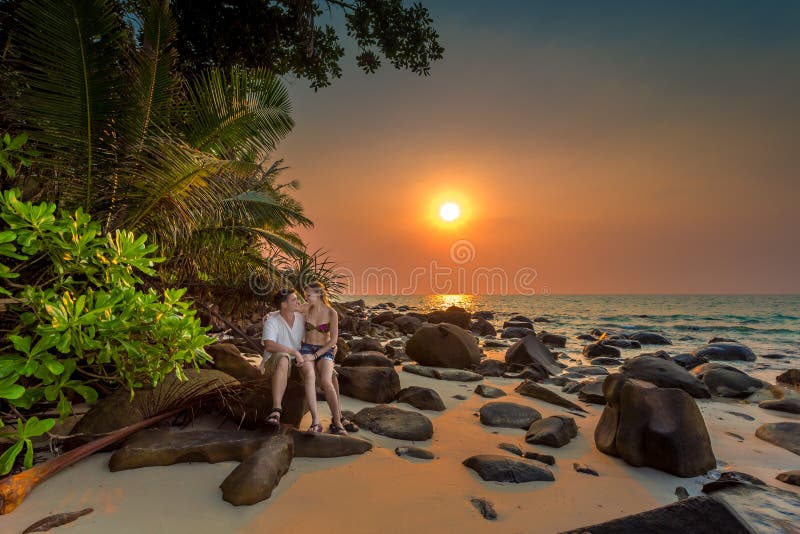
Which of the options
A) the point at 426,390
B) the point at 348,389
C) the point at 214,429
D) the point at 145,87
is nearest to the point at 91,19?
the point at 145,87

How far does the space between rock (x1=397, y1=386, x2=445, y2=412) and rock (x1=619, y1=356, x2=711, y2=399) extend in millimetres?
4282

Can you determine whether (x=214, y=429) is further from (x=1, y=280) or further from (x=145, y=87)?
(x=145, y=87)

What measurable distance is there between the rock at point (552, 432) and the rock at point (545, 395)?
1.49 meters

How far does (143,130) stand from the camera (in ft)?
18.4

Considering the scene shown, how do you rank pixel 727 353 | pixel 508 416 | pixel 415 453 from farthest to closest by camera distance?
pixel 727 353, pixel 508 416, pixel 415 453

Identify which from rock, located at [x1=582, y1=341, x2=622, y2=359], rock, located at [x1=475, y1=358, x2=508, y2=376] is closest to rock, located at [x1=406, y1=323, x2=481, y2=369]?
rock, located at [x1=475, y1=358, x2=508, y2=376]

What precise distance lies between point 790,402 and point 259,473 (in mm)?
9336

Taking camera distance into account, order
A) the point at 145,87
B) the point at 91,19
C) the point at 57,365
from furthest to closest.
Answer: the point at 145,87 < the point at 91,19 < the point at 57,365

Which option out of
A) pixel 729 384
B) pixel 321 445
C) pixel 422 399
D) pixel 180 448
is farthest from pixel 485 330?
pixel 180 448

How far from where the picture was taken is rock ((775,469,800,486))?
400 centimetres

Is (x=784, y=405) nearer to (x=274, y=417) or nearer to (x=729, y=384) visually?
(x=729, y=384)

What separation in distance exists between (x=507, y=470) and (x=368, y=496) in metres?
1.40

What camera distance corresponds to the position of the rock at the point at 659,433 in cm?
410

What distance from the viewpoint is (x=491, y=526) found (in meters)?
2.89
